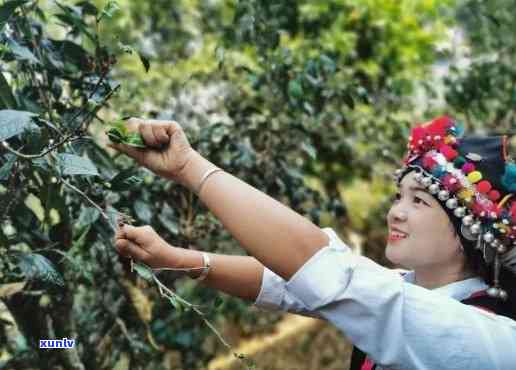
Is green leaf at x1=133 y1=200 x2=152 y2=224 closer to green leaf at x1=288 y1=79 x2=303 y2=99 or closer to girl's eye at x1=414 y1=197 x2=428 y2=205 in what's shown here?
green leaf at x1=288 y1=79 x2=303 y2=99

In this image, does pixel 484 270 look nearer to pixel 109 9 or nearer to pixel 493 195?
pixel 493 195

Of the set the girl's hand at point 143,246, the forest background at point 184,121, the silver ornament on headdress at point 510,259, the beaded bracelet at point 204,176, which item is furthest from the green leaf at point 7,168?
the silver ornament on headdress at point 510,259

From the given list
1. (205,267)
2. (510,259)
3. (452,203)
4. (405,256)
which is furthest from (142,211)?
(510,259)

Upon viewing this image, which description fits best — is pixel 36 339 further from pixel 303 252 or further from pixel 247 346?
pixel 247 346

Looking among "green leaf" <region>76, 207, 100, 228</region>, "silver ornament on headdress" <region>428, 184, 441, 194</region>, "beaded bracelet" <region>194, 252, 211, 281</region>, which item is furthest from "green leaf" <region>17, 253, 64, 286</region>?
"silver ornament on headdress" <region>428, 184, 441, 194</region>

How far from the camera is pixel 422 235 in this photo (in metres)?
1.56

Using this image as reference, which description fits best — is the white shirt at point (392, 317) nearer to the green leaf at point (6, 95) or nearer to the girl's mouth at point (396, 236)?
the girl's mouth at point (396, 236)

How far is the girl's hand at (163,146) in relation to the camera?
1277 mm

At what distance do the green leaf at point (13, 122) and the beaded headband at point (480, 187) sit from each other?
92 cm

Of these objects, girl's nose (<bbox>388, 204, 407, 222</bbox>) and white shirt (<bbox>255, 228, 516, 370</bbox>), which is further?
girl's nose (<bbox>388, 204, 407, 222</bbox>)

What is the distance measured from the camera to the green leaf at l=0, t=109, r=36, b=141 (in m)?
1.15

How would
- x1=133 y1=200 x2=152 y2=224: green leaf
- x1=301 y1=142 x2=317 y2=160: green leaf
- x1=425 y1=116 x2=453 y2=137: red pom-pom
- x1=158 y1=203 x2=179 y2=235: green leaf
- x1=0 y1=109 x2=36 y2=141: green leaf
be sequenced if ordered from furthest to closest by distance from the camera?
x1=301 y1=142 x2=317 y2=160: green leaf
x1=158 y1=203 x2=179 y2=235: green leaf
x1=133 y1=200 x2=152 y2=224: green leaf
x1=425 y1=116 x2=453 y2=137: red pom-pom
x1=0 y1=109 x2=36 y2=141: green leaf

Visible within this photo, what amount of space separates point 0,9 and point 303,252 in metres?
0.81

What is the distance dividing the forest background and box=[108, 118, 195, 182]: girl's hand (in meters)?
0.10
